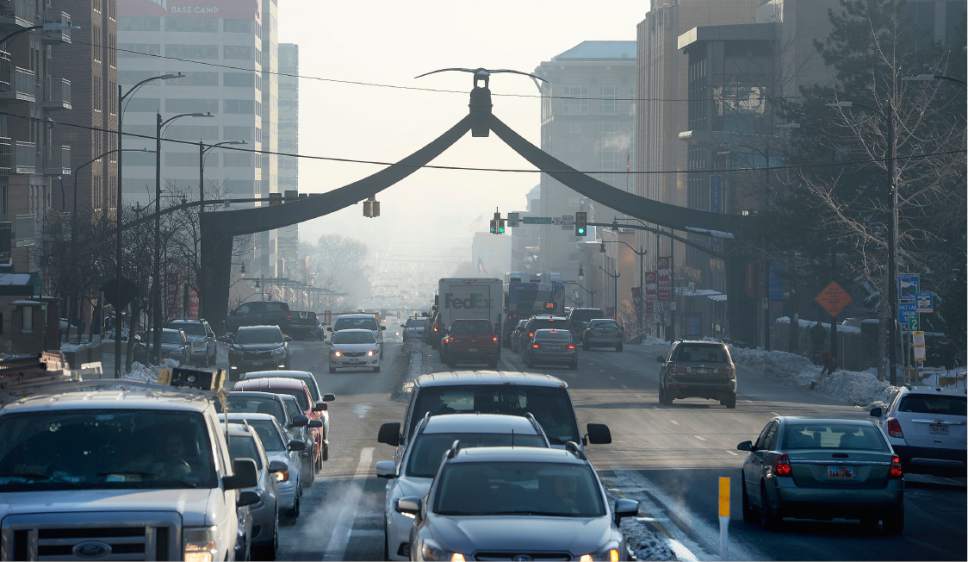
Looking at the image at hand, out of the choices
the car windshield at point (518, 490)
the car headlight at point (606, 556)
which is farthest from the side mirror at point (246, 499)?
the car headlight at point (606, 556)

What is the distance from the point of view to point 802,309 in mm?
101562

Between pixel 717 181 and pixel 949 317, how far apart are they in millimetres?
65664

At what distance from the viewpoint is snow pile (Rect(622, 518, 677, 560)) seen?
52.7ft

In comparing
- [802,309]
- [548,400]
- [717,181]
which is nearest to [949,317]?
[548,400]

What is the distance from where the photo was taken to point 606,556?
11508mm

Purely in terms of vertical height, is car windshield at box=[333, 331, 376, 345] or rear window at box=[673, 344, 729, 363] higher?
rear window at box=[673, 344, 729, 363]

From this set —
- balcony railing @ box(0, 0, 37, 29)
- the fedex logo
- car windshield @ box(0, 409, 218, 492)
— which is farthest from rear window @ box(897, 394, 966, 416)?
balcony railing @ box(0, 0, 37, 29)

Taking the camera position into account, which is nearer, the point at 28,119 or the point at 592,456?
the point at 592,456

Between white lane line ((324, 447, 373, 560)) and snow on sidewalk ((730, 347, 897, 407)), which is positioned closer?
white lane line ((324, 447, 373, 560))

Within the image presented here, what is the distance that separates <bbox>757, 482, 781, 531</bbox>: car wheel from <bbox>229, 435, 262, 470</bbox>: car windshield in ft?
20.8

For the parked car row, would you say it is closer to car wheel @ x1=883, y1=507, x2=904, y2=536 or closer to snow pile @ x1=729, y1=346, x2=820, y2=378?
car wheel @ x1=883, y1=507, x2=904, y2=536

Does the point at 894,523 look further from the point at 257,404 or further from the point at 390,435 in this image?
the point at 257,404

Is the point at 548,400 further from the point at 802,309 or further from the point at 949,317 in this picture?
the point at 802,309

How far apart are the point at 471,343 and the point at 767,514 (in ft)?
122
